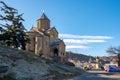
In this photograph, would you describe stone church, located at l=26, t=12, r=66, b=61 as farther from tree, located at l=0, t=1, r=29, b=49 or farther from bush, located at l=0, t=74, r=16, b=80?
bush, located at l=0, t=74, r=16, b=80

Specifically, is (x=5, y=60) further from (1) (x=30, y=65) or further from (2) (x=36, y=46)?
(2) (x=36, y=46)

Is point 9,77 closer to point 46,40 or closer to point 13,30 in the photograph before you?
point 13,30

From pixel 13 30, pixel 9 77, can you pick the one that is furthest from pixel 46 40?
pixel 9 77

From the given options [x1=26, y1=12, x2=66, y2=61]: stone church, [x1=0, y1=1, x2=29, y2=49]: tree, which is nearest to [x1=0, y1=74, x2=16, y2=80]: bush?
[x1=0, y1=1, x2=29, y2=49]: tree

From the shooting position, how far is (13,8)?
53719 mm

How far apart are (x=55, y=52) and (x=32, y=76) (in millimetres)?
50897

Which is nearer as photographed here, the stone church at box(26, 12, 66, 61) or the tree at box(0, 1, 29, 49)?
the tree at box(0, 1, 29, 49)

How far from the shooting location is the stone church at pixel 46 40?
7244cm

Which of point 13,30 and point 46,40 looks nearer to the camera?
point 13,30

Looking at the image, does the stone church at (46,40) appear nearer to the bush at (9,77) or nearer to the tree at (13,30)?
the tree at (13,30)

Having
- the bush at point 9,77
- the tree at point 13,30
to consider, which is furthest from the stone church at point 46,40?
the bush at point 9,77

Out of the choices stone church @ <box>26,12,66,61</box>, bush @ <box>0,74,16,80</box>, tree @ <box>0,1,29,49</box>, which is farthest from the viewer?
stone church @ <box>26,12,66,61</box>

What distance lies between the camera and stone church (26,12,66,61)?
72.4m

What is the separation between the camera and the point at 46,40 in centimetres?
7425
